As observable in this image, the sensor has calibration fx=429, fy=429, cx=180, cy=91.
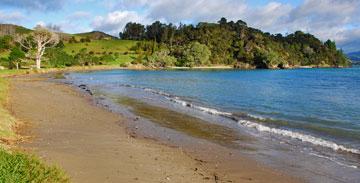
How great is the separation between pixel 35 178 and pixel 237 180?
736 centimetres

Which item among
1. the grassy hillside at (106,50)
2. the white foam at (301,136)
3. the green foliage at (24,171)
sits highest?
the grassy hillside at (106,50)

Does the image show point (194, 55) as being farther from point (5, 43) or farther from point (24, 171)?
point (24, 171)

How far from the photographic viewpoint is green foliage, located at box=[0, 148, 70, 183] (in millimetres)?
8876

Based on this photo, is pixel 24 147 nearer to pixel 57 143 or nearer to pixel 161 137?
pixel 57 143

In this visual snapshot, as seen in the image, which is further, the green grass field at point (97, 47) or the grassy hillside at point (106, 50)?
the green grass field at point (97, 47)

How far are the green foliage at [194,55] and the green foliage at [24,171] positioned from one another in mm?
176672

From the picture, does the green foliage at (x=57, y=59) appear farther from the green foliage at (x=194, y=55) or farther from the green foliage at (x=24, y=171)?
the green foliage at (x=24, y=171)

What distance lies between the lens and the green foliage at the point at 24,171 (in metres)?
8.88

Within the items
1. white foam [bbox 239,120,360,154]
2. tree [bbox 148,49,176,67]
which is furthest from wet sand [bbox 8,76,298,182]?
tree [bbox 148,49,176,67]

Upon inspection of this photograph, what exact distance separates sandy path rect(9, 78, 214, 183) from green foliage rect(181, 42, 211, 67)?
161 meters

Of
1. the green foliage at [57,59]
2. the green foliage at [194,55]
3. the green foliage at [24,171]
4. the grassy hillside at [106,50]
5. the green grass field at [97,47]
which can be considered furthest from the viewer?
the green foliage at [194,55]

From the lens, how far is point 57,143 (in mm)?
18250

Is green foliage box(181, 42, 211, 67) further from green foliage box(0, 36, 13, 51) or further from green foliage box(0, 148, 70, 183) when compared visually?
green foliage box(0, 148, 70, 183)

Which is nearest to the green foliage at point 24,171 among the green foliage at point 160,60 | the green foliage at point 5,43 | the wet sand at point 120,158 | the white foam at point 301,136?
the wet sand at point 120,158
